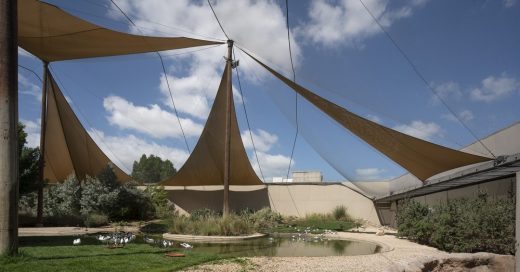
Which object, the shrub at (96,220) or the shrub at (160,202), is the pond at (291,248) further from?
the shrub at (160,202)

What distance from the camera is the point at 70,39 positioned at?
1196 cm

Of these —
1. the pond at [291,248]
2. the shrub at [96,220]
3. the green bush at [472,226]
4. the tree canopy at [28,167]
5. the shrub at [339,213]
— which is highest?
the tree canopy at [28,167]

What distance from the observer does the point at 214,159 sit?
18.8m

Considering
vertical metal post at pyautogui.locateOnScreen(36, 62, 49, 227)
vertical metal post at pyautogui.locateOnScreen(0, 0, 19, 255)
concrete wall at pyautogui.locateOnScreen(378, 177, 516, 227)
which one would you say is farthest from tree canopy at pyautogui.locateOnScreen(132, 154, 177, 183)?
vertical metal post at pyautogui.locateOnScreen(0, 0, 19, 255)

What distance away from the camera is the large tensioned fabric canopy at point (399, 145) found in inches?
357

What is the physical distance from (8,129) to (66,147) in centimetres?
1385

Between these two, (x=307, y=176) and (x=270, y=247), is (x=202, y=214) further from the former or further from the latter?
(x=307, y=176)

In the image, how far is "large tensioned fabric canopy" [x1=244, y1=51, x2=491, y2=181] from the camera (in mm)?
9062

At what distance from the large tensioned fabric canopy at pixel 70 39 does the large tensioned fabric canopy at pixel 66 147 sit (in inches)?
135

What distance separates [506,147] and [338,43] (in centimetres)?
458

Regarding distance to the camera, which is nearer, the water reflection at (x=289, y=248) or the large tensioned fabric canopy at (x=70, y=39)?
the water reflection at (x=289, y=248)

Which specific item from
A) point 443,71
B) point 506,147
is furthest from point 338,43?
point 506,147

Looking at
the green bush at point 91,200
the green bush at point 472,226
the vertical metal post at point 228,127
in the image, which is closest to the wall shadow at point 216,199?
the green bush at point 91,200

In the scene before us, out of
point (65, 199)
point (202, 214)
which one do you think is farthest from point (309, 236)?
point (65, 199)
